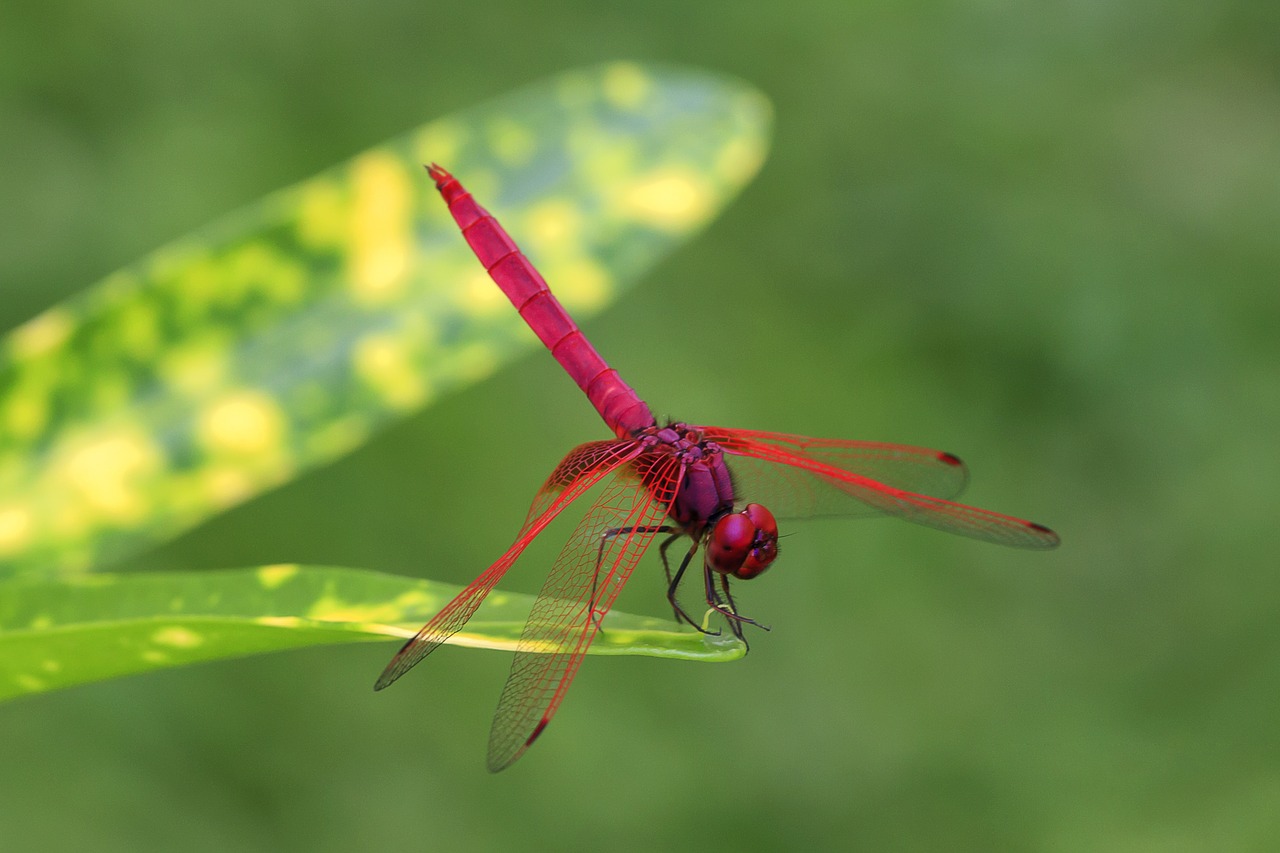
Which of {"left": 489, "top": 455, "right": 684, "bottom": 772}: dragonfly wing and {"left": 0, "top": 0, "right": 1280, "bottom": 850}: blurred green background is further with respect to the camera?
{"left": 0, "top": 0, "right": 1280, "bottom": 850}: blurred green background

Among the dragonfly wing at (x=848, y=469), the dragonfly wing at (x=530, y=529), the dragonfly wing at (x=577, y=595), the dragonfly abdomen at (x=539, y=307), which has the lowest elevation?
the dragonfly wing at (x=848, y=469)

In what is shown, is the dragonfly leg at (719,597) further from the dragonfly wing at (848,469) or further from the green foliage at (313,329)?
the green foliage at (313,329)

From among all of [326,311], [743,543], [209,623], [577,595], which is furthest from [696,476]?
[209,623]

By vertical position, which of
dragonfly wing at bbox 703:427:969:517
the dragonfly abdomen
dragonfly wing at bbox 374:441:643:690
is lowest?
dragonfly wing at bbox 703:427:969:517

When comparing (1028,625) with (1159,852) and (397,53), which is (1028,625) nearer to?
(1159,852)

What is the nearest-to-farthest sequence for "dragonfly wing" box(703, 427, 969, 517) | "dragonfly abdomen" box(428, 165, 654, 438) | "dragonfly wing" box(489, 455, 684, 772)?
1. "dragonfly wing" box(489, 455, 684, 772)
2. "dragonfly abdomen" box(428, 165, 654, 438)
3. "dragonfly wing" box(703, 427, 969, 517)

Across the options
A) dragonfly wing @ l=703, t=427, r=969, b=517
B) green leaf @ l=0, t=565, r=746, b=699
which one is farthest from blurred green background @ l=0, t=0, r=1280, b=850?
green leaf @ l=0, t=565, r=746, b=699

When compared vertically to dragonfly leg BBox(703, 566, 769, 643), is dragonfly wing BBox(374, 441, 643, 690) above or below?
above

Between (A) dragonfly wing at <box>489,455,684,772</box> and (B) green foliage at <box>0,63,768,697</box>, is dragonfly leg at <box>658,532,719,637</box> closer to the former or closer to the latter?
(A) dragonfly wing at <box>489,455,684,772</box>

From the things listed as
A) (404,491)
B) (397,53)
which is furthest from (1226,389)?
(397,53)

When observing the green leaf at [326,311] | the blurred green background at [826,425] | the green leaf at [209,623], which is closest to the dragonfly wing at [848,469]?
the green leaf at [326,311]
